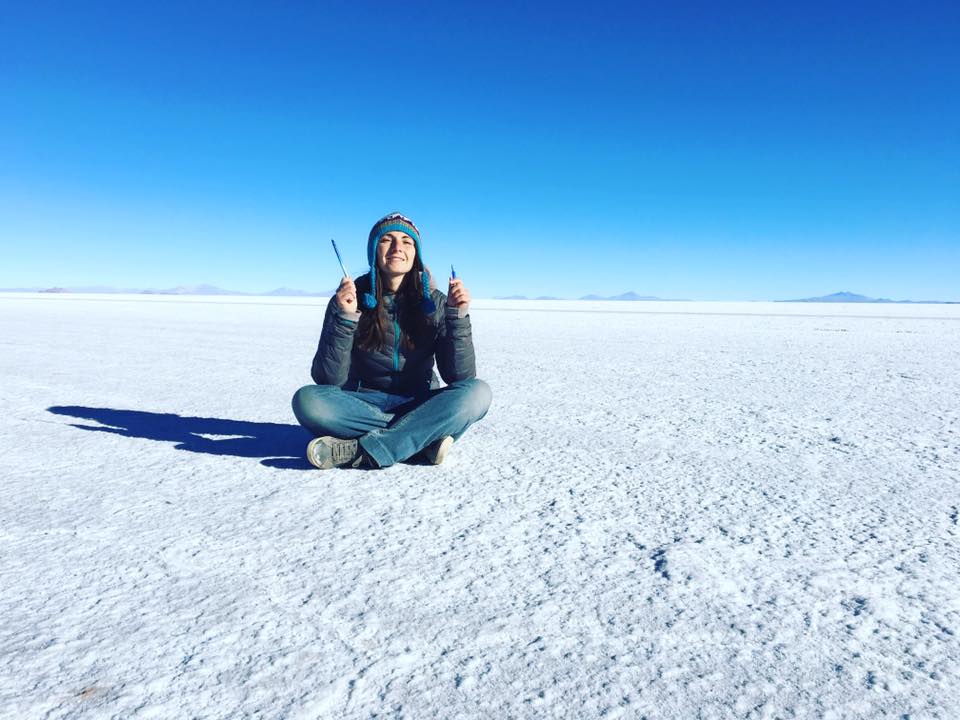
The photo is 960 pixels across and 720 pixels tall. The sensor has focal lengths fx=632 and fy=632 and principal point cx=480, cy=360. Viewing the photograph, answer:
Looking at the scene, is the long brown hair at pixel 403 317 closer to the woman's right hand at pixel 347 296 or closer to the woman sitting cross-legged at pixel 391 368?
the woman sitting cross-legged at pixel 391 368

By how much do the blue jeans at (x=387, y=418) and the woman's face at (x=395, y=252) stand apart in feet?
1.96

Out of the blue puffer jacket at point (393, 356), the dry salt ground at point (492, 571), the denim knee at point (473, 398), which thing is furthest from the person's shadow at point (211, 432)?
the denim knee at point (473, 398)

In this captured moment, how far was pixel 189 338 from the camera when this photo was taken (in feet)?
33.6

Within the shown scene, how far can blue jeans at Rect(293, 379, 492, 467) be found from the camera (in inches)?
108

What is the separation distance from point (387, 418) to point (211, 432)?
1296mm

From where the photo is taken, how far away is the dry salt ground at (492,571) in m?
1.26

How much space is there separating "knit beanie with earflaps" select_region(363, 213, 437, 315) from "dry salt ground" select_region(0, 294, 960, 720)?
774 millimetres

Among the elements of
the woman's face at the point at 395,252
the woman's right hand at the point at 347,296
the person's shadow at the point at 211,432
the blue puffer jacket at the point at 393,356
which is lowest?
the person's shadow at the point at 211,432

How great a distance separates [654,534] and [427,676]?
1.05 metres

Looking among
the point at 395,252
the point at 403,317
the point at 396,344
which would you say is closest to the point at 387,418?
the point at 396,344

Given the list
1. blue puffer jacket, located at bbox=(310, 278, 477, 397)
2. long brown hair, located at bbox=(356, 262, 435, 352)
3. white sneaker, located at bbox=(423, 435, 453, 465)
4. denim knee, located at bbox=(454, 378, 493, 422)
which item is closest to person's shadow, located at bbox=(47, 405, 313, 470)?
blue puffer jacket, located at bbox=(310, 278, 477, 397)

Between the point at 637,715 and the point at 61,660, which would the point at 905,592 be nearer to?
the point at 637,715

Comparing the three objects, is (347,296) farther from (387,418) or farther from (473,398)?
(473,398)

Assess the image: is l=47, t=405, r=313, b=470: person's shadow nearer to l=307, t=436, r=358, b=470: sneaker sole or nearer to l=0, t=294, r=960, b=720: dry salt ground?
l=0, t=294, r=960, b=720: dry salt ground
